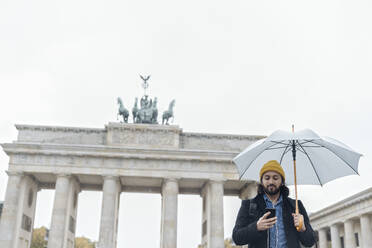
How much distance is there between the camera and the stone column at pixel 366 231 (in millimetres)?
39688

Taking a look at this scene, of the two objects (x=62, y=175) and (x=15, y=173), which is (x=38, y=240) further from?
(x=62, y=175)

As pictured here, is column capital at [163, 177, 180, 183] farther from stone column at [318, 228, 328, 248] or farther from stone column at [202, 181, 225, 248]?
stone column at [318, 228, 328, 248]

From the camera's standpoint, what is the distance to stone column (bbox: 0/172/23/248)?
1565 inches

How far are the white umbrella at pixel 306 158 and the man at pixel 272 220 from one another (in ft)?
5.04

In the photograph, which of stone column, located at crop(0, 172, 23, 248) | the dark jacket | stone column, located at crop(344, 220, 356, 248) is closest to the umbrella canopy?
the dark jacket

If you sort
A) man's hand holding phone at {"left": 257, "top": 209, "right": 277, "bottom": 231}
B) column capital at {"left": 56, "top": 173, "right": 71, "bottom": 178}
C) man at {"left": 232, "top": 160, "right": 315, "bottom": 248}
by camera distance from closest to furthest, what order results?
man's hand holding phone at {"left": 257, "top": 209, "right": 277, "bottom": 231}, man at {"left": 232, "top": 160, "right": 315, "bottom": 248}, column capital at {"left": 56, "top": 173, "right": 71, "bottom": 178}

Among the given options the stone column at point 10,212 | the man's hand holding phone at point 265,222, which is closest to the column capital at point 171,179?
the stone column at point 10,212

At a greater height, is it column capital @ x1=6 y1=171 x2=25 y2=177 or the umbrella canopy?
column capital @ x1=6 y1=171 x2=25 y2=177

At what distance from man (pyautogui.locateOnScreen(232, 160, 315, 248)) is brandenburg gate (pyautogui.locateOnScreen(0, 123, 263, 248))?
36.8 metres

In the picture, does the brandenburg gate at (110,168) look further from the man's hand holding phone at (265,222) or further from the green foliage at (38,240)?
the man's hand holding phone at (265,222)

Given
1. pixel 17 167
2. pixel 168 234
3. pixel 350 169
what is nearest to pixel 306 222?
pixel 350 169

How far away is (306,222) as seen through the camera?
509cm

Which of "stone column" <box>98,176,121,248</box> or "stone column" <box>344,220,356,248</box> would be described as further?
"stone column" <box>344,220,356,248</box>

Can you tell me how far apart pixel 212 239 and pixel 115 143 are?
43.9ft
